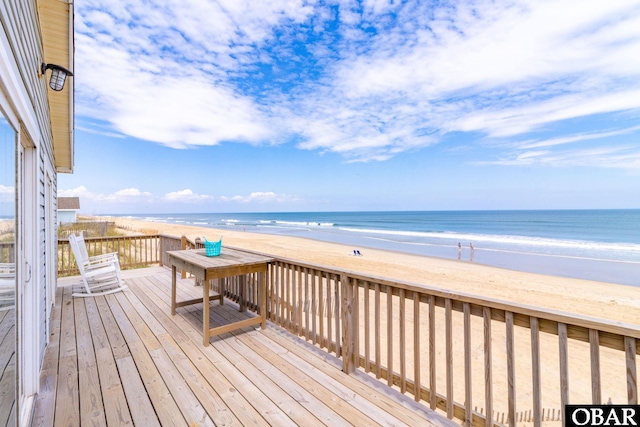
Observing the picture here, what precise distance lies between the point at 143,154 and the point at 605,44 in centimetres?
3182

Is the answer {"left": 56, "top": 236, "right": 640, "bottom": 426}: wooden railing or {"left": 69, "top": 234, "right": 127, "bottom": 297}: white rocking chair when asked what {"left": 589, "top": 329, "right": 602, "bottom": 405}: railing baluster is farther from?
{"left": 69, "top": 234, "right": 127, "bottom": 297}: white rocking chair

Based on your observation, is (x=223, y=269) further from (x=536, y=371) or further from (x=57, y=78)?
(x=536, y=371)

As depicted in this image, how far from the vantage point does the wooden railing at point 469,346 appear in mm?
1374

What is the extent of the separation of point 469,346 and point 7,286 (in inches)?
97.7

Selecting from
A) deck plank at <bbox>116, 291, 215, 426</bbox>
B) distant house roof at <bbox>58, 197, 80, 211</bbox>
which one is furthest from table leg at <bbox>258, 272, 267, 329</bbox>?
distant house roof at <bbox>58, 197, 80, 211</bbox>

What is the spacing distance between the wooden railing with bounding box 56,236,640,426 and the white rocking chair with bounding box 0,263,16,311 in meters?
1.96

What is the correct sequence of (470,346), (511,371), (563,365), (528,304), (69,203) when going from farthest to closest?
1. (69,203)
2. (528,304)
3. (470,346)
4. (511,371)
5. (563,365)

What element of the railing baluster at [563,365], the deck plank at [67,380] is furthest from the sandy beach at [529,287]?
the deck plank at [67,380]

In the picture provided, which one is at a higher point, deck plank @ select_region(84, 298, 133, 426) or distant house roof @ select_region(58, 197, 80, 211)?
distant house roof @ select_region(58, 197, 80, 211)

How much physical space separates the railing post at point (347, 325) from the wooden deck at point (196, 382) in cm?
10

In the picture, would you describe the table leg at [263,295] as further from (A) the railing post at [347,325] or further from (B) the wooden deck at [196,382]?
(A) the railing post at [347,325]

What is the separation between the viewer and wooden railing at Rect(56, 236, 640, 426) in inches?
54.1

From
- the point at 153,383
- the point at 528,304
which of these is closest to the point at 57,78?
the point at 153,383

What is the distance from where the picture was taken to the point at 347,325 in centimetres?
244
